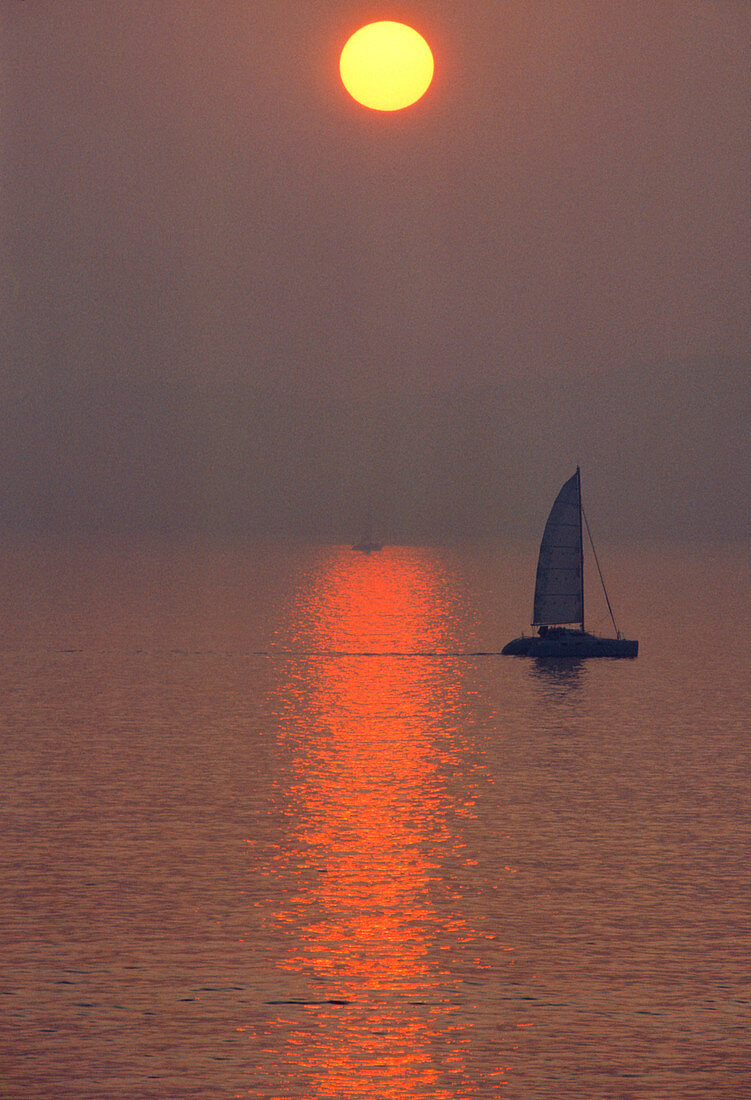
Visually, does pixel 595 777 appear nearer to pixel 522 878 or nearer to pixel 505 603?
pixel 522 878

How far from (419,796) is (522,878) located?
13.0 meters

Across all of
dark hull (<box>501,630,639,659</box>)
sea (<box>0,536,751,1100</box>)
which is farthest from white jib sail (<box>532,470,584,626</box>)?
sea (<box>0,536,751,1100</box>)

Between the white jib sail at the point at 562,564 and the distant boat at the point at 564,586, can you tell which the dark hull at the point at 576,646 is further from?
the white jib sail at the point at 562,564

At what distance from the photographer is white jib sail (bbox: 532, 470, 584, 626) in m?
94.2

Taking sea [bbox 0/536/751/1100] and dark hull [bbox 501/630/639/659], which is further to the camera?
dark hull [bbox 501/630/639/659]

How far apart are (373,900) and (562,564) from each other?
2568 inches

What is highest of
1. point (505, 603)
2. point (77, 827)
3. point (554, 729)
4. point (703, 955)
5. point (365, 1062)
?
point (505, 603)

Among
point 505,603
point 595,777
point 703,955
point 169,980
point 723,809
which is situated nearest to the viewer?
point 169,980

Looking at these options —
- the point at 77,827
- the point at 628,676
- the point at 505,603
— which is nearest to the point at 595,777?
the point at 77,827

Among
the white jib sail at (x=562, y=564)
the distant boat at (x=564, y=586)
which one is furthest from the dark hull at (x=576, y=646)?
the white jib sail at (x=562, y=564)

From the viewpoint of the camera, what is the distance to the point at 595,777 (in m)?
52.8

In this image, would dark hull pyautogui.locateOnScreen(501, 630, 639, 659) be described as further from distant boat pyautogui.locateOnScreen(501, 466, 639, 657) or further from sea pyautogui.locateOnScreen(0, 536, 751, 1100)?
sea pyautogui.locateOnScreen(0, 536, 751, 1100)

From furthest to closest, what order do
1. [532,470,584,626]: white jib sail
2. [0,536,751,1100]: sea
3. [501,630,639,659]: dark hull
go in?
[501,630,639,659]: dark hull
[532,470,584,626]: white jib sail
[0,536,751,1100]: sea

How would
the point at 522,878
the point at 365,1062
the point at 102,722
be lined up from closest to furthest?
the point at 365,1062, the point at 522,878, the point at 102,722
